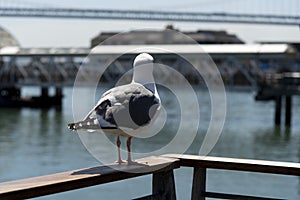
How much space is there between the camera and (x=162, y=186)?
463 cm

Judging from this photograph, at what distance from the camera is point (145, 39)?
355 feet

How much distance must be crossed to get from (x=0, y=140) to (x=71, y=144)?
11.0 ft

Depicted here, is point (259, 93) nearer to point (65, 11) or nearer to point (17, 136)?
point (17, 136)

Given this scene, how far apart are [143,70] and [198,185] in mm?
766

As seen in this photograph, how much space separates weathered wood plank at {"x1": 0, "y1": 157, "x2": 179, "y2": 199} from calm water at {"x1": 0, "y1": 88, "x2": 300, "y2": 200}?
30.0ft

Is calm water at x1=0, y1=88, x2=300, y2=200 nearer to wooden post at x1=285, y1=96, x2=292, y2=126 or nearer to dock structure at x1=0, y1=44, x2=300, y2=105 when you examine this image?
wooden post at x1=285, y1=96, x2=292, y2=126

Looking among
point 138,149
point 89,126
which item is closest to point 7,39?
point 138,149

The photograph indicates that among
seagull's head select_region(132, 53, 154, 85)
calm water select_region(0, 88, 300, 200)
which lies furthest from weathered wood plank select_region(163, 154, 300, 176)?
calm water select_region(0, 88, 300, 200)

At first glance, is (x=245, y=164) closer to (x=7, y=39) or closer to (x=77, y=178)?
(x=77, y=178)

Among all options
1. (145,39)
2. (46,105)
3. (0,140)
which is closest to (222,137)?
(0,140)

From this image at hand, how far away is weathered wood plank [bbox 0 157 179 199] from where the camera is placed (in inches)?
141

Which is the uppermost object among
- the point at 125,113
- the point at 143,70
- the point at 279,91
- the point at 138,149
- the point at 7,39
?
the point at 7,39

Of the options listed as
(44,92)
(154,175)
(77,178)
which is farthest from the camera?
(44,92)

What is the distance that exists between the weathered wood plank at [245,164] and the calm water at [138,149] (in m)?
9.02
